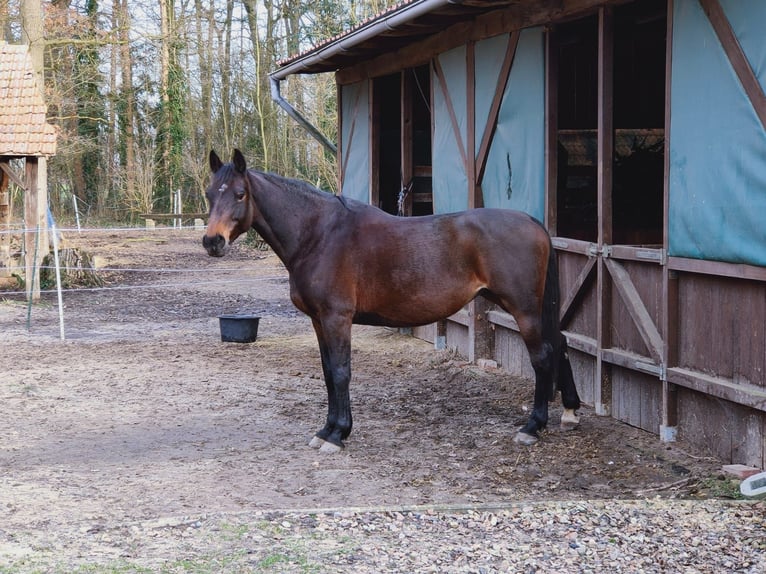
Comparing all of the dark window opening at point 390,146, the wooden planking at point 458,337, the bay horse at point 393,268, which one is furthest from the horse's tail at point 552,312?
the dark window opening at point 390,146

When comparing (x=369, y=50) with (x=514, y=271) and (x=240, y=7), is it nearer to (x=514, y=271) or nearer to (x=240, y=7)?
(x=514, y=271)

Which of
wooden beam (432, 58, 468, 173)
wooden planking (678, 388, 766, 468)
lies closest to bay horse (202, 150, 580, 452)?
wooden planking (678, 388, 766, 468)

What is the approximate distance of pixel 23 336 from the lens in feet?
36.1

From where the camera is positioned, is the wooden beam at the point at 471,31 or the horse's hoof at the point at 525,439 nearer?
the horse's hoof at the point at 525,439

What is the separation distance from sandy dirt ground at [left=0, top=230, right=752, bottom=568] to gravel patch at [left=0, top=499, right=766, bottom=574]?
0.27 meters

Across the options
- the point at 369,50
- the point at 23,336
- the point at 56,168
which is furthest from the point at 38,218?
the point at 56,168

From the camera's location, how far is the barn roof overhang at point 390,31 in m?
7.45

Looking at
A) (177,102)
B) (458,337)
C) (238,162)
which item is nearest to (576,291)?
(458,337)

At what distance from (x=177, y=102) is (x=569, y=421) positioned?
26.8 metres

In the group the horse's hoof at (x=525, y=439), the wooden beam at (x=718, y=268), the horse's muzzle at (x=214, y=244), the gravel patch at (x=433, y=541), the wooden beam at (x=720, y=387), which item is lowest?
the horse's hoof at (x=525, y=439)

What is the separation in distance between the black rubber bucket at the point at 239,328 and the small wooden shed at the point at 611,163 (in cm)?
207

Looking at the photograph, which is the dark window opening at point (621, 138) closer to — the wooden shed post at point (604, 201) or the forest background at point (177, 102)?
the wooden shed post at point (604, 201)

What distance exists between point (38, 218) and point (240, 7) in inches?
718

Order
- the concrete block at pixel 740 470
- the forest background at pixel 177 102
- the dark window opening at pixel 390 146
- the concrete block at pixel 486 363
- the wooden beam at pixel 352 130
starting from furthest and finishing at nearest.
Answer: the forest background at pixel 177 102 → the dark window opening at pixel 390 146 → the wooden beam at pixel 352 130 → the concrete block at pixel 486 363 → the concrete block at pixel 740 470
